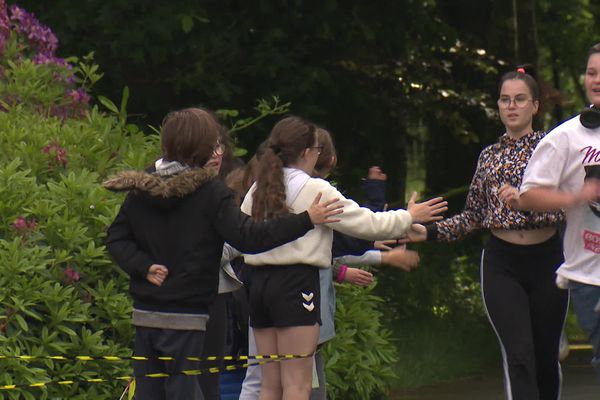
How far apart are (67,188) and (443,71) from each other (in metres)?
7.97

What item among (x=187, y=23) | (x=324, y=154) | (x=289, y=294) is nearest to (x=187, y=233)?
(x=289, y=294)

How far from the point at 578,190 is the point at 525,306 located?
135 centimetres

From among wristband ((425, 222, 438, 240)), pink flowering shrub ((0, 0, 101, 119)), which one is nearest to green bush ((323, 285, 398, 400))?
wristband ((425, 222, 438, 240))

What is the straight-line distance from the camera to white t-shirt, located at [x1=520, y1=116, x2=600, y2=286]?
6789 millimetres

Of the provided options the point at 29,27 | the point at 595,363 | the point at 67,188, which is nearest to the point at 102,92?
the point at 29,27

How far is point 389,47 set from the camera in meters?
15.5

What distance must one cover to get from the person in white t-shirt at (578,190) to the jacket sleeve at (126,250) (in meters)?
1.71

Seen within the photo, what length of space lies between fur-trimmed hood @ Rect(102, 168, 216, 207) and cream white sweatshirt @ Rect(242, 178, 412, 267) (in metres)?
0.81

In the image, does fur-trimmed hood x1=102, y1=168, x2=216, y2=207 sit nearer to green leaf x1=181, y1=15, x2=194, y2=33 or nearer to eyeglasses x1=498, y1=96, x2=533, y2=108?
eyeglasses x1=498, y1=96, x2=533, y2=108

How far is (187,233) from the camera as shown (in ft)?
22.3

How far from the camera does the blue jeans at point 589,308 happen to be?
6.80 m

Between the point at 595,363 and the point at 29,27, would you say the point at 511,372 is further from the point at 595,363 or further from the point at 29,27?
A: the point at 29,27

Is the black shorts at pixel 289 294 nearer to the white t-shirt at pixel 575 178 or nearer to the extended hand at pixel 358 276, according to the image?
the extended hand at pixel 358 276

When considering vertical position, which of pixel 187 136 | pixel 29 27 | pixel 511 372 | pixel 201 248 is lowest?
pixel 511 372
